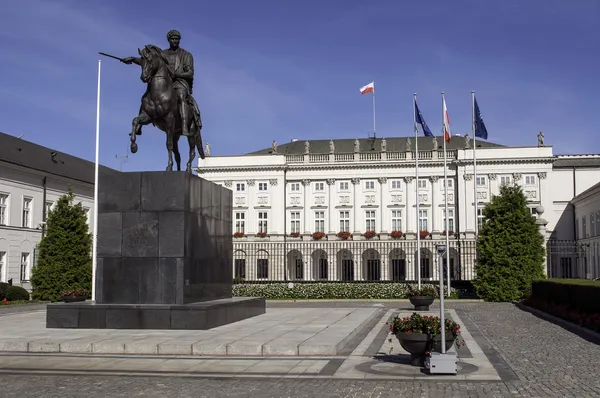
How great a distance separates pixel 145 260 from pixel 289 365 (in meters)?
6.46

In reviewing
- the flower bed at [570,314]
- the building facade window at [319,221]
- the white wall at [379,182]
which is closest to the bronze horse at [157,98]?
the flower bed at [570,314]

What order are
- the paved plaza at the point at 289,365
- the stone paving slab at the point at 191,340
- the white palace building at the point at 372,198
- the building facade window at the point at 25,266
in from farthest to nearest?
the white palace building at the point at 372,198 < the building facade window at the point at 25,266 < the stone paving slab at the point at 191,340 < the paved plaza at the point at 289,365

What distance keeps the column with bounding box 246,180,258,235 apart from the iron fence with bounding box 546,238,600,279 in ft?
107

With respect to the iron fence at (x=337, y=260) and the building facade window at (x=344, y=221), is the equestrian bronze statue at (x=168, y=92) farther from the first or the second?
the building facade window at (x=344, y=221)

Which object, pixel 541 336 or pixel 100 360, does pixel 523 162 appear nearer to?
pixel 541 336

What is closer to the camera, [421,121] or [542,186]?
[421,121]

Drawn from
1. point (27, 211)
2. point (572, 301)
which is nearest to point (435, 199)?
point (27, 211)

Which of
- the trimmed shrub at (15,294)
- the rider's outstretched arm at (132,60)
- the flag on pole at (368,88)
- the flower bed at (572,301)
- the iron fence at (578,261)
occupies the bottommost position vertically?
the trimmed shrub at (15,294)

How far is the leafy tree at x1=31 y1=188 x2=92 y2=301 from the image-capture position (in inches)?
1502

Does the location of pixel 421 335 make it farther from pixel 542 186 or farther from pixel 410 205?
pixel 410 205

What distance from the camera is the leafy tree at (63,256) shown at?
38156 millimetres

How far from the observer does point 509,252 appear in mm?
36594

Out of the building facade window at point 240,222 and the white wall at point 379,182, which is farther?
the building facade window at point 240,222

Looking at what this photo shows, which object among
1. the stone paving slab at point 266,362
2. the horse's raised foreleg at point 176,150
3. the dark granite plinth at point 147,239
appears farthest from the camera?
the horse's raised foreleg at point 176,150
